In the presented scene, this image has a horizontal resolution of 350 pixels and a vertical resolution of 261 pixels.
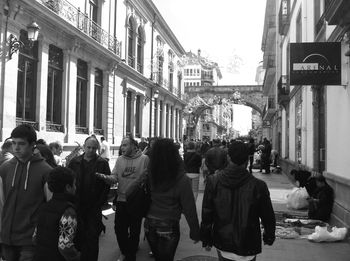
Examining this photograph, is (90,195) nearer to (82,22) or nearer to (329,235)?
(329,235)

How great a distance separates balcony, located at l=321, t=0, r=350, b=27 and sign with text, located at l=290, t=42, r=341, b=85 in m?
1.33

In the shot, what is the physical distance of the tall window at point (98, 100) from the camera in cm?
1955

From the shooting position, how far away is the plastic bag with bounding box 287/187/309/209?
9.45 meters

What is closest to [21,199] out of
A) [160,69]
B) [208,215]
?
[208,215]

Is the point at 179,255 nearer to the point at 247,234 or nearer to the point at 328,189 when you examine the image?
the point at 247,234

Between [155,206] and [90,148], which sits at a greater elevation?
[90,148]

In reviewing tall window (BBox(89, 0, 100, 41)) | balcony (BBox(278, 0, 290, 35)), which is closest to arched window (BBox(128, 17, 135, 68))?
tall window (BBox(89, 0, 100, 41))

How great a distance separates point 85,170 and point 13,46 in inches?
335

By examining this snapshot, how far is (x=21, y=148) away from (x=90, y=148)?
1406 mm

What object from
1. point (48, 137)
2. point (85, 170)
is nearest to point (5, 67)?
point (48, 137)

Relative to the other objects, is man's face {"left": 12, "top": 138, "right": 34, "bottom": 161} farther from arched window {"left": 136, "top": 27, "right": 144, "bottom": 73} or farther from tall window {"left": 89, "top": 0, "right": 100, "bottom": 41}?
arched window {"left": 136, "top": 27, "right": 144, "bottom": 73}

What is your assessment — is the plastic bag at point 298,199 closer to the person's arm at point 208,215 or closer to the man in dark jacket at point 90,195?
the man in dark jacket at point 90,195

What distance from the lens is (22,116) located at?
13.4 meters

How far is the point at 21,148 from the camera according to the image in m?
3.47
